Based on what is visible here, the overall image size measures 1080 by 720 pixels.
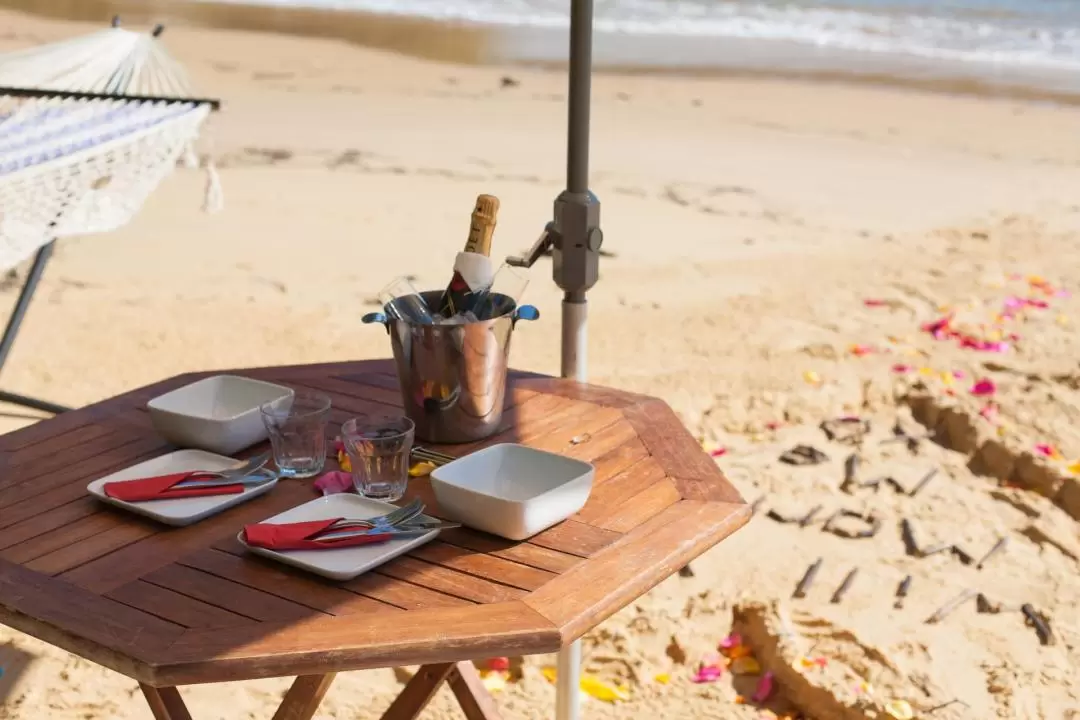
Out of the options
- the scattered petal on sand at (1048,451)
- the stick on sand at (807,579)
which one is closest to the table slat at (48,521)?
the stick on sand at (807,579)

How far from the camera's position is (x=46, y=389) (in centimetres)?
338

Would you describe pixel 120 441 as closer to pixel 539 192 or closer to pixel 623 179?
pixel 539 192

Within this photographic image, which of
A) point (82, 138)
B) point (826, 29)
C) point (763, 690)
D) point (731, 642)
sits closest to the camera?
point (763, 690)

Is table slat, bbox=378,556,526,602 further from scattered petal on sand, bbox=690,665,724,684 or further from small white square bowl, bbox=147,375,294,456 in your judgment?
scattered petal on sand, bbox=690,665,724,684

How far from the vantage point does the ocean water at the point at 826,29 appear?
33.5 ft

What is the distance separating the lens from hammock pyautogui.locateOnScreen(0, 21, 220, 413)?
289 centimetres

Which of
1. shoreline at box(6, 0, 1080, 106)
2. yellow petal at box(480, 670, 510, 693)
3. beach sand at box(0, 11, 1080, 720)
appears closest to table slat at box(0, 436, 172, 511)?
beach sand at box(0, 11, 1080, 720)

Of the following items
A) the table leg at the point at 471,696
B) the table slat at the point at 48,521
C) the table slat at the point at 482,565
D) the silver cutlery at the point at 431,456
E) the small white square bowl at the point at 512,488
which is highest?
the small white square bowl at the point at 512,488

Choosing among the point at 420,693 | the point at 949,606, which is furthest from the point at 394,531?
the point at 949,606

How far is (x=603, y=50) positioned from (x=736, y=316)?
22.8 feet

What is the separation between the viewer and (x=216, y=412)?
1670 mm

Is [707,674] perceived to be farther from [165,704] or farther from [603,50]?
[603,50]

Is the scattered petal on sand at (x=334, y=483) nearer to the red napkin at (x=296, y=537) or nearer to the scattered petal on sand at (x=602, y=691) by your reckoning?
the red napkin at (x=296, y=537)

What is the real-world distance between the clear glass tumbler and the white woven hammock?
160 cm
